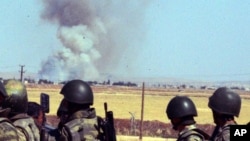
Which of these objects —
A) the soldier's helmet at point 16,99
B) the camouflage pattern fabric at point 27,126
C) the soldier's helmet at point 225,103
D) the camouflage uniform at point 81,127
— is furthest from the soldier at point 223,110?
the soldier's helmet at point 16,99

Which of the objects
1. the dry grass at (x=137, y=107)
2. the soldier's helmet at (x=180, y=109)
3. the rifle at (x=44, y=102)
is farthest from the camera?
the dry grass at (x=137, y=107)

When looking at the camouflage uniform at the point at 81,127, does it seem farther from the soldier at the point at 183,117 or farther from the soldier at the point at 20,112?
the soldier at the point at 183,117

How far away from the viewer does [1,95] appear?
5930mm

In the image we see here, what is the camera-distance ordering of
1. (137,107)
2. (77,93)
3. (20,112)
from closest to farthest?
(20,112) < (77,93) < (137,107)

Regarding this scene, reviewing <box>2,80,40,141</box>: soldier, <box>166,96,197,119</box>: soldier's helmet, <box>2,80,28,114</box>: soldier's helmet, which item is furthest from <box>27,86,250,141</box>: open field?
<box>166,96,197,119</box>: soldier's helmet

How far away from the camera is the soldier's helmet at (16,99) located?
662 cm

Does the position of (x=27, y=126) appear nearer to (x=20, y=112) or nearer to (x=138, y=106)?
(x=20, y=112)

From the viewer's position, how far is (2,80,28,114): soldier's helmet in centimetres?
662

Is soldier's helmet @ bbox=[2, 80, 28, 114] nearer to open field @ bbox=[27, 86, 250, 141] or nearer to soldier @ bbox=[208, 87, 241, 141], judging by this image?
soldier @ bbox=[208, 87, 241, 141]

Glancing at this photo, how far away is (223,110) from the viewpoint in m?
6.40

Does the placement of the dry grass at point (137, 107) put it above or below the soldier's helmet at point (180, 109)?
below

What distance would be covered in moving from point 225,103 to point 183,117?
1.98ft

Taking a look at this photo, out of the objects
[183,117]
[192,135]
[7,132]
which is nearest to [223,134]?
[192,135]

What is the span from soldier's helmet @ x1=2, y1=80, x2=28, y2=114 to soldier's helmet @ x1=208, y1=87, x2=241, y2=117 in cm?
211
